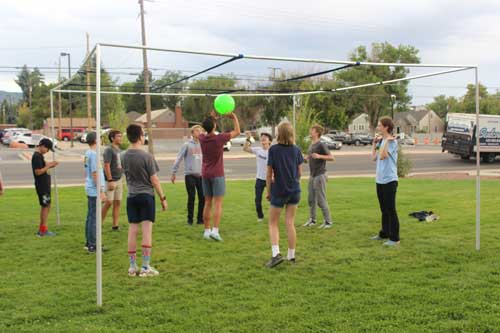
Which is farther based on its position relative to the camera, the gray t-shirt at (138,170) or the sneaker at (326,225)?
the sneaker at (326,225)

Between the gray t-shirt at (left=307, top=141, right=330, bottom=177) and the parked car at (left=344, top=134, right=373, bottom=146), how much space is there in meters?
52.9

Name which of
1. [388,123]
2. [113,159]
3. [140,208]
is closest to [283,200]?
[140,208]

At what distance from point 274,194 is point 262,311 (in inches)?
71.9

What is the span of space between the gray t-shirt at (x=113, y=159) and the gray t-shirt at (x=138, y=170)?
2.28m

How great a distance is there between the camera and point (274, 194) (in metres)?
5.87

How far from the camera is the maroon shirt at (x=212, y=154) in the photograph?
7.26 meters

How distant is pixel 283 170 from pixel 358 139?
183 ft

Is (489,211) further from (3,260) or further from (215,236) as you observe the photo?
(3,260)

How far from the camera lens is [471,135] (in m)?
30.5

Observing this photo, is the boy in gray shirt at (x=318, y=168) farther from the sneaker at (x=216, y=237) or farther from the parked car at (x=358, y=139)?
the parked car at (x=358, y=139)

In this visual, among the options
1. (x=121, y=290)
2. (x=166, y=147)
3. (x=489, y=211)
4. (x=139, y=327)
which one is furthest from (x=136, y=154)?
(x=166, y=147)

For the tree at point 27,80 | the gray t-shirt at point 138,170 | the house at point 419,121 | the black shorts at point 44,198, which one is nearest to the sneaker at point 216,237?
the gray t-shirt at point 138,170

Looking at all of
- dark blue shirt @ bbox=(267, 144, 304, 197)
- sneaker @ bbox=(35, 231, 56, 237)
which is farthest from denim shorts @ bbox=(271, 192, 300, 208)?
sneaker @ bbox=(35, 231, 56, 237)

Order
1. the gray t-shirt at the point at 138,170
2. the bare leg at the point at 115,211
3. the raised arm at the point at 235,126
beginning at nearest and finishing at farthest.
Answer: the gray t-shirt at the point at 138,170 → the raised arm at the point at 235,126 → the bare leg at the point at 115,211
